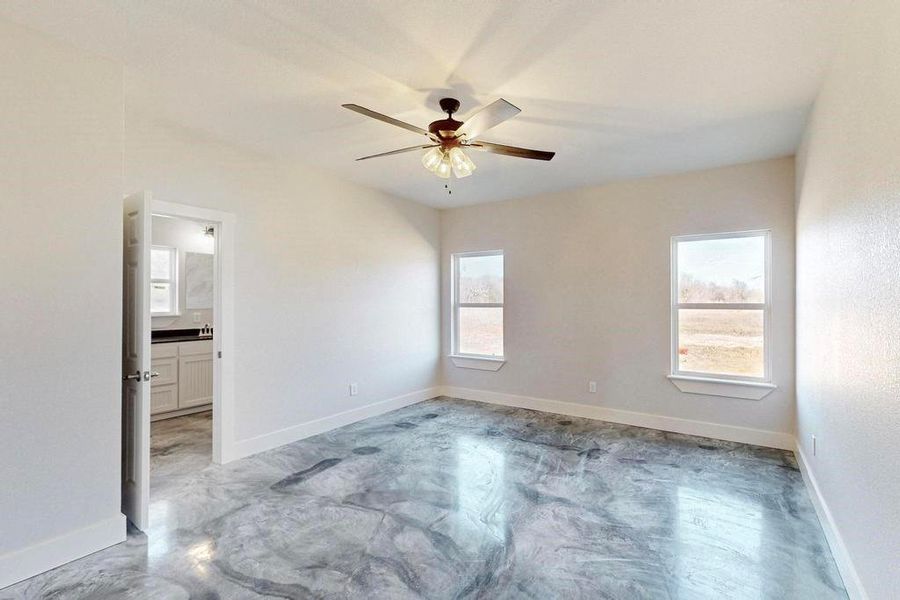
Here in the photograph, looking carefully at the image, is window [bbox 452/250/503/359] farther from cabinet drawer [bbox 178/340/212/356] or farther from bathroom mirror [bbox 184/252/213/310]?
bathroom mirror [bbox 184/252/213/310]

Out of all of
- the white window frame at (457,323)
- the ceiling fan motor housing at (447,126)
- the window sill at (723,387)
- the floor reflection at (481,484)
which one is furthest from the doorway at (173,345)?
the window sill at (723,387)

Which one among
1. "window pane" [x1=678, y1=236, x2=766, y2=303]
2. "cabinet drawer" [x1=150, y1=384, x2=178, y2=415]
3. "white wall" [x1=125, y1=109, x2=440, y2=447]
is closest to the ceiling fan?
"white wall" [x1=125, y1=109, x2=440, y2=447]

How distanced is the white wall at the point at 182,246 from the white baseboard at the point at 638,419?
11.3 ft

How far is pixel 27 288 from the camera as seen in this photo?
2104 mm

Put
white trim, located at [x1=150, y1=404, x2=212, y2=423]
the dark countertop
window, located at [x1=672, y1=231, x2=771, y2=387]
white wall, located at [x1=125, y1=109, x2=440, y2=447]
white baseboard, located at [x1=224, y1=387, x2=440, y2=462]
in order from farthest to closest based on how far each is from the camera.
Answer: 1. the dark countertop
2. white trim, located at [x1=150, y1=404, x2=212, y2=423]
3. window, located at [x1=672, y1=231, x2=771, y2=387]
4. white baseboard, located at [x1=224, y1=387, x2=440, y2=462]
5. white wall, located at [x1=125, y1=109, x2=440, y2=447]

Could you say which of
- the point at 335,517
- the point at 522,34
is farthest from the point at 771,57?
the point at 335,517

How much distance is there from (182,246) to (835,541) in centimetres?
659

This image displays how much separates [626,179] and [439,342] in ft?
10.3

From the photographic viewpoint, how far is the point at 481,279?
19.2 feet

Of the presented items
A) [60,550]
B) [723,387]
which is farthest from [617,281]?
[60,550]

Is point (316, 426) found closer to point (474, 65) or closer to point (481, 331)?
point (481, 331)

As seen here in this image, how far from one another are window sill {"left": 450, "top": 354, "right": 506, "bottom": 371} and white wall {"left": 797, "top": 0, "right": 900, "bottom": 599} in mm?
3308

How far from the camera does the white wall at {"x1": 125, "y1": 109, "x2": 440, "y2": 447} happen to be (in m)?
3.41

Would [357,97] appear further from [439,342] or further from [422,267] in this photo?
[439,342]
